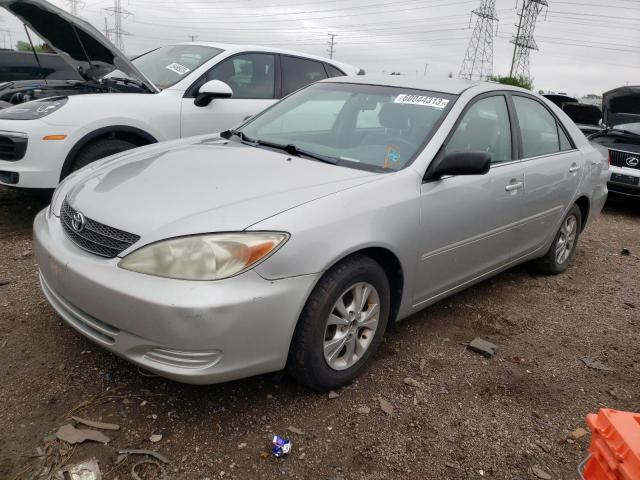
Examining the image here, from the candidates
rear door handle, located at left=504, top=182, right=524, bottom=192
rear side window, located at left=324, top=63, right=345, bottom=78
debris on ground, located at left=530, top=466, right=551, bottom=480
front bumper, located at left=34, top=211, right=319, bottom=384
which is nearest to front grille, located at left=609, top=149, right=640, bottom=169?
rear side window, located at left=324, top=63, right=345, bottom=78

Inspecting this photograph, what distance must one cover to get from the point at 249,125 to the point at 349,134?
2.79ft

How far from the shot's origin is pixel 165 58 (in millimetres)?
5652

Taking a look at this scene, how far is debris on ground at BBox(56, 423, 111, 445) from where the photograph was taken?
2.24 metres

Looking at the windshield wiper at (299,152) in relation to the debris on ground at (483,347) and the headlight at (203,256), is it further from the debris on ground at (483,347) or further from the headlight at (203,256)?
the debris on ground at (483,347)

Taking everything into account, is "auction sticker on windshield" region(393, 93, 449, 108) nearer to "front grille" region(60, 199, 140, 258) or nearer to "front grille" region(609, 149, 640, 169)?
"front grille" region(60, 199, 140, 258)

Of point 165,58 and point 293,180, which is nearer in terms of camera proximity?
point 293,180

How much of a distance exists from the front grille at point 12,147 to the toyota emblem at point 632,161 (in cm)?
802

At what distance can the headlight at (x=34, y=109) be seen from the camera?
171 inches

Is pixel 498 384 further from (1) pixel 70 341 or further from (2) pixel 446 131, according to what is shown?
(1) pixel 70 341

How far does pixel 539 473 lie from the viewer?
2.36 metres

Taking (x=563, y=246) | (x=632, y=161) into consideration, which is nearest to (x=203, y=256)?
(x=563, y=246)

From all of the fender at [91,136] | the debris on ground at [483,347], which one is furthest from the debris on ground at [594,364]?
the fender at [91,136]

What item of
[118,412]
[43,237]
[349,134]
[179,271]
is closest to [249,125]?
[349,134]

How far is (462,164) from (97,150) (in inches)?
126
